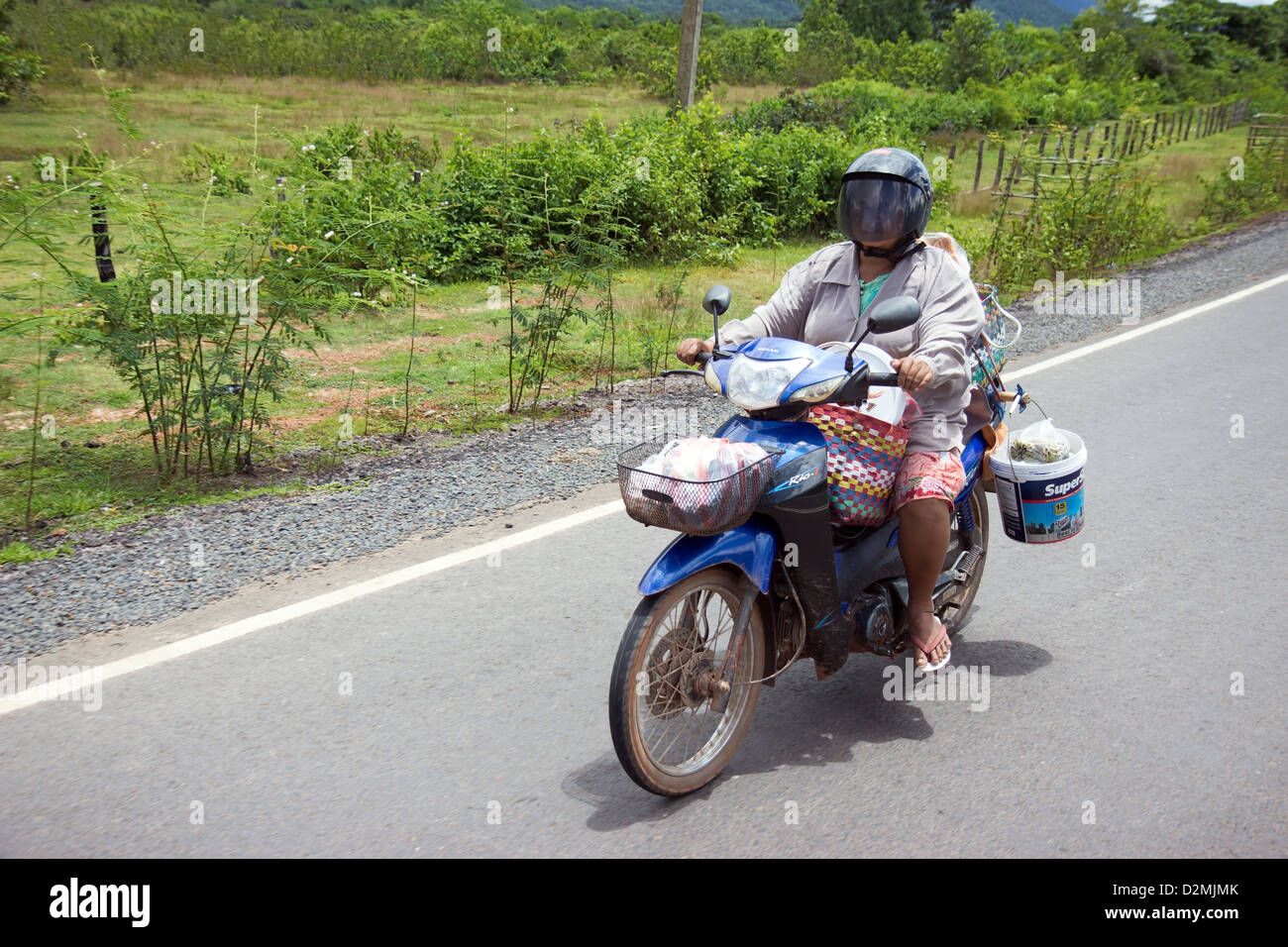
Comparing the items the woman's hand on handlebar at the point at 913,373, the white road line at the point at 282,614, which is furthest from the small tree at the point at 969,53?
the woman's hand on handlebar at the point at 913,373

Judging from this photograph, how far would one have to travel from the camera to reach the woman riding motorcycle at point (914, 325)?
3.91 m

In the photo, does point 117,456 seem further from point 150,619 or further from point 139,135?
point 150,619

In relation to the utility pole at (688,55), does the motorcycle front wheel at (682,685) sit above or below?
below

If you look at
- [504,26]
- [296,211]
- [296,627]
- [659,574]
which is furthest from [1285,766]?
[504,26]

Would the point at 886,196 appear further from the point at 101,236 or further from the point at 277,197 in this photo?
the point at 101,236

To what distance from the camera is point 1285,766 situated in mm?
3793

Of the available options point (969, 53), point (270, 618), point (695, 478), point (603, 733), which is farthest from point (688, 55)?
point (969, 53)

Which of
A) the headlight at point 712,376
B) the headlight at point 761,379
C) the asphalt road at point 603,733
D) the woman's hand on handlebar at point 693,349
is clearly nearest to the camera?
the asphalt road at point 603,733

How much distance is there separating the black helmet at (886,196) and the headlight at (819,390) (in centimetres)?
75

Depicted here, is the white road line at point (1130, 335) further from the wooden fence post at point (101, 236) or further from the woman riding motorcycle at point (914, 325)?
the wooden fence post at point (101, 236)

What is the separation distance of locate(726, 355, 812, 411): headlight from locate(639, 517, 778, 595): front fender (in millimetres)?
392

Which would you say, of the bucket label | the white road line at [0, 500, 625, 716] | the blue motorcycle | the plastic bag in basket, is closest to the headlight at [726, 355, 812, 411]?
the blue motorcycle

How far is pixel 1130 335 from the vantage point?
10578 mm
